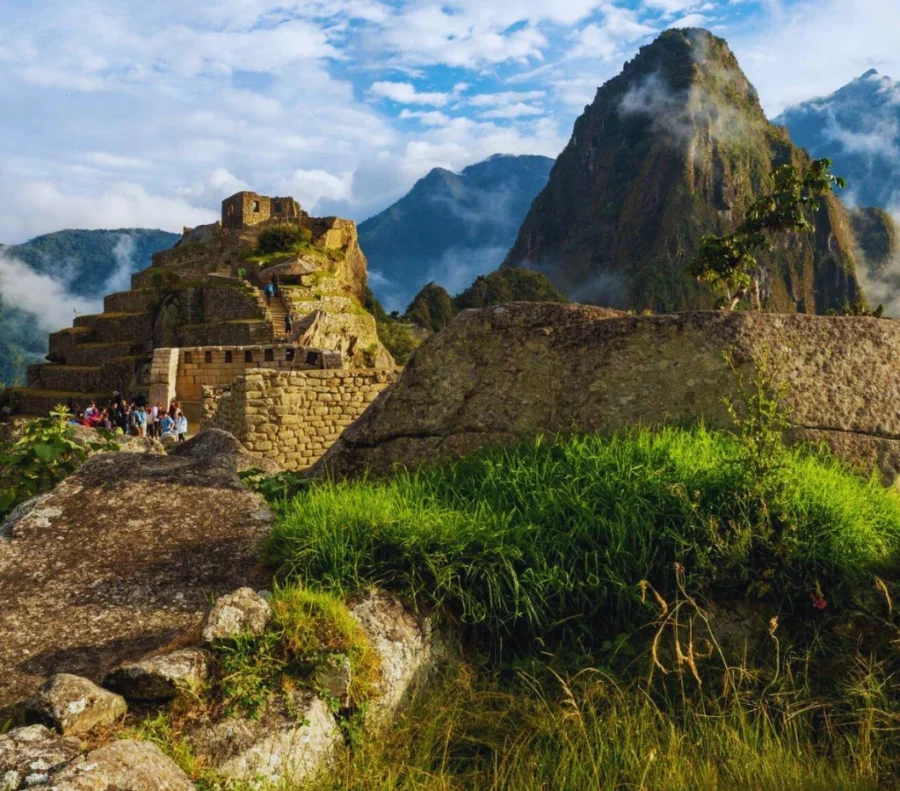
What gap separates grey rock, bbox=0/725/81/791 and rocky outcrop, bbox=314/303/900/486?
3.37 m

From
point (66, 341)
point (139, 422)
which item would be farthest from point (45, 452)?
point (66, 341)

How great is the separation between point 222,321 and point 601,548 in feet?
154

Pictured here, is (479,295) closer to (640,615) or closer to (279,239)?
(279,239)

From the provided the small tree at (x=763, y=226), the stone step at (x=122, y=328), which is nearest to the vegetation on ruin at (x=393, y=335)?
the stone step at (x=122, y=328)

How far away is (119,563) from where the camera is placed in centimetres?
444

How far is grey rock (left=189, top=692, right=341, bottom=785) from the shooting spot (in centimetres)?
297

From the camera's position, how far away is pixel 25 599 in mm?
4094

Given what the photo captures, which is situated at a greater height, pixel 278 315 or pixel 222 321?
pixel 278 315

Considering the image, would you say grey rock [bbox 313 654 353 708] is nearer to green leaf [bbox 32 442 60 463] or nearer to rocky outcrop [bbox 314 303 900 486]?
rocky outcrop [bbox 314 303 900 486]

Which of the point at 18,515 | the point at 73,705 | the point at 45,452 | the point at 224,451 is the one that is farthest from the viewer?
the point at 224,451

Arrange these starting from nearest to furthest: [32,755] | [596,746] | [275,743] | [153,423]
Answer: [32,755], [275,743], [596,746], [153,423]

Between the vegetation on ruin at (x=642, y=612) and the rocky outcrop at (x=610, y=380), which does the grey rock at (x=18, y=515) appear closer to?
the vegetation on ruin at (x=642, y=612)

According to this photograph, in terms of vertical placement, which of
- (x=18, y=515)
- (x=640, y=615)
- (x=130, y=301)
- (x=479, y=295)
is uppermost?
(x=479, y=295)

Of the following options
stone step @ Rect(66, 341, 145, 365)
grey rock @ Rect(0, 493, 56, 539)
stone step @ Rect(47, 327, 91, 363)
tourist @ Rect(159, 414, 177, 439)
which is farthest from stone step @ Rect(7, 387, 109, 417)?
grey rock @ Rect(0, 493, 56, 539)
